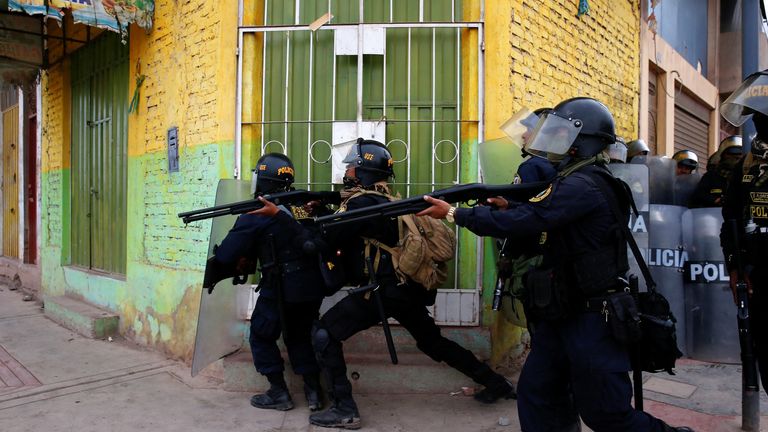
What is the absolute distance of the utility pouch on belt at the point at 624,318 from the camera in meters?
2.38

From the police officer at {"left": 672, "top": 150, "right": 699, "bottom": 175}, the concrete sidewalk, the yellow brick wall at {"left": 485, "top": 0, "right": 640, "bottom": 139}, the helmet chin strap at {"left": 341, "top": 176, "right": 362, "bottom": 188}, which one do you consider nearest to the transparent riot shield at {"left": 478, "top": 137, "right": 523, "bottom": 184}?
the yellow brick wall at {"left": 485, "top": 0, "right": 640, "bottom": 139}

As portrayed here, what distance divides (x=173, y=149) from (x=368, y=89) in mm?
1889

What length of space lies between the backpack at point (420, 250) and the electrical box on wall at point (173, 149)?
2.33 m

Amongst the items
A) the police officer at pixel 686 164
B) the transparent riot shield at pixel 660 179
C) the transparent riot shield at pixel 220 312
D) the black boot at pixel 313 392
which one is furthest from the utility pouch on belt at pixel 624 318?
the police officer at pixel 686 164

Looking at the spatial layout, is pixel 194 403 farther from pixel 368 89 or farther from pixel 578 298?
pixel 578 298

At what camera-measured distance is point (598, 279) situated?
2.48 m

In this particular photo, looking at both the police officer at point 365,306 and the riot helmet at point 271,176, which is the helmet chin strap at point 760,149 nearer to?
the police officer at point 365,306

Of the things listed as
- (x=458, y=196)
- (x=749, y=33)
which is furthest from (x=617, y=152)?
(x=749, y=33)

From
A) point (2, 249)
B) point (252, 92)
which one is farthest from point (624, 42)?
point (2, 249)

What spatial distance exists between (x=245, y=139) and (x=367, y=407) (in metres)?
Answer: 2.28

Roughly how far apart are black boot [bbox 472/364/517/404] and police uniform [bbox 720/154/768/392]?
1.45 metres

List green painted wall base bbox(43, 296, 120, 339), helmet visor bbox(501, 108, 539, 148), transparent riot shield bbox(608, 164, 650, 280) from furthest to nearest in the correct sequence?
green painted wall base bbox(43, 296, 120, 339)
transparent riot shield bbox(608, 164, 650, 280)
helmet visor bbox(501, 108, 539, 148)

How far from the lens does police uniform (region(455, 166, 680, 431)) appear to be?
2.42 m

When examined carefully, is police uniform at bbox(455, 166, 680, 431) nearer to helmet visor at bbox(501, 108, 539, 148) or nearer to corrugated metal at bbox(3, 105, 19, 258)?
helmet visor at bbox(501, 108, 539, 148)
